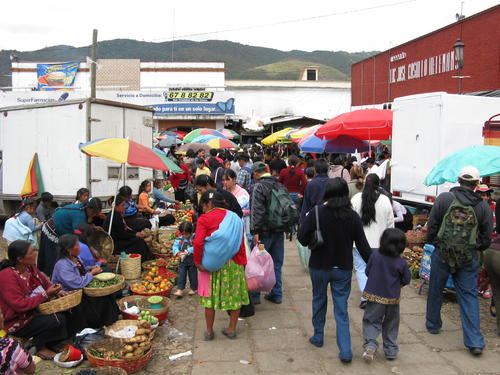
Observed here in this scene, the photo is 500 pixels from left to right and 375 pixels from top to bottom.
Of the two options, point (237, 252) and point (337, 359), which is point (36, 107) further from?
point (337, 359)

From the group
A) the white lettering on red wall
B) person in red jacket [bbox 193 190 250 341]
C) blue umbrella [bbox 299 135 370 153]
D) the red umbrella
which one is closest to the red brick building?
the white lettering on red wall

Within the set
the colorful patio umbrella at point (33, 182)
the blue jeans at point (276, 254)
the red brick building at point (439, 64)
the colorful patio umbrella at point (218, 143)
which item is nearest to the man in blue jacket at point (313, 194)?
the blue jeans at point (276, 254)

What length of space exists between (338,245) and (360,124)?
18.9ft

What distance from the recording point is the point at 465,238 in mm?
4570

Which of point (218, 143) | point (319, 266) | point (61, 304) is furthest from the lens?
point (218, 143)

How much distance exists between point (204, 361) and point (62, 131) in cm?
674

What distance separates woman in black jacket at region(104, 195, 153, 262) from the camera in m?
7.45

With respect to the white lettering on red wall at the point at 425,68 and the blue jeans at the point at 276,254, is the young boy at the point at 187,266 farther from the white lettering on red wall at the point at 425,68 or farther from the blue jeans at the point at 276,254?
the white lettering on red wall at the point at 425,68

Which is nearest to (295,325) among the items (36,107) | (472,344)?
(472,344)

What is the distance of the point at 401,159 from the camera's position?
9414mm

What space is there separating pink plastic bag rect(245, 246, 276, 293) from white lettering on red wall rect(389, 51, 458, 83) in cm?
1574

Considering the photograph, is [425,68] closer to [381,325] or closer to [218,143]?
[218,143]

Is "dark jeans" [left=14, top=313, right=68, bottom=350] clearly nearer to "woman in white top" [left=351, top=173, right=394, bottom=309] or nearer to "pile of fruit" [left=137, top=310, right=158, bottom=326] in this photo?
"pile of fruit" [left=137, top=310, right=158, bottom=326]

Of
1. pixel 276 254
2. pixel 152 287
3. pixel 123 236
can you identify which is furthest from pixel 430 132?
pixel 123 236
